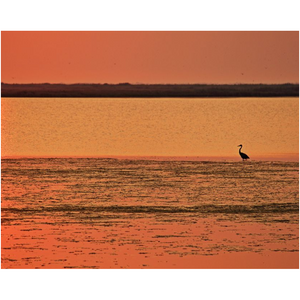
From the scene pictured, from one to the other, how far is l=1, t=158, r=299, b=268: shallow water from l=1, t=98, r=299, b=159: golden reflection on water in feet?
8.92

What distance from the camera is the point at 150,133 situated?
22672mm

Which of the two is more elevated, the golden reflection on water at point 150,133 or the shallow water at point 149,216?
the golden reflection on water at point 150,133

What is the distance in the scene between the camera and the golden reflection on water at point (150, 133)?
18.4m

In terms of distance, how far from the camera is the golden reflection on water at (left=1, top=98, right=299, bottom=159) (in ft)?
60.4

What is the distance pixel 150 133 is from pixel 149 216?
11.4m

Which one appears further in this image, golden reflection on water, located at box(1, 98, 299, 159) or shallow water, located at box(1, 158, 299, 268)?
golden reflection on water, located at box(1, 98, 299, 159)

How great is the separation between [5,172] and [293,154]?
21.1 ft

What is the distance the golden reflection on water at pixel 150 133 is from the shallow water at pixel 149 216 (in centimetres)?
272

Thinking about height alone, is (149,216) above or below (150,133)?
below

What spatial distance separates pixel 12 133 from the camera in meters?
22.4

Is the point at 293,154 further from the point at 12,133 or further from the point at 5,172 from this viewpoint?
the point at 12,133

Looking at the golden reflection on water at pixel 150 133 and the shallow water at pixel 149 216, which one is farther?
the golden reflection on water at pixel 150 133

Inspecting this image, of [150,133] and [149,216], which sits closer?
[149,216]
